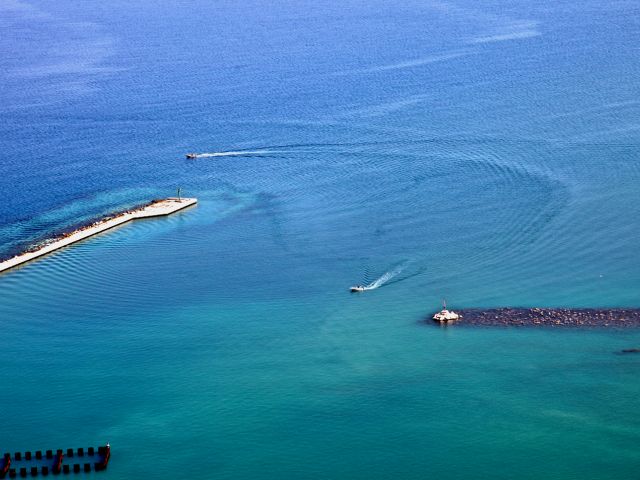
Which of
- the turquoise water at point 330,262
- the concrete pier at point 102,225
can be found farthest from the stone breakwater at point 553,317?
the concrete pier at point 102,225

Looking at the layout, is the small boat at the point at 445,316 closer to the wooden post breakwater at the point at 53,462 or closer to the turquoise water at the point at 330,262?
the turquoise water at the point at 330,262

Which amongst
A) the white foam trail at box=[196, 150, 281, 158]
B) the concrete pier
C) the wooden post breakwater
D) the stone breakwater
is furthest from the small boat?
the white foam trail at box=[196, 150, 281, 158]

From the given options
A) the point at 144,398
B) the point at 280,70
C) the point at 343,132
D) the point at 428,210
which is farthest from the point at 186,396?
the point at 280,70

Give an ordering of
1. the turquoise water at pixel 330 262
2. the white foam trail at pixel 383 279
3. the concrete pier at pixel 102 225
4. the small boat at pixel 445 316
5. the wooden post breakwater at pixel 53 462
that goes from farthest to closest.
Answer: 1. the concrete pier at pixel 102 225
2. the white foam trail at pixel 383 279
3. the small boat at pixel 445 316
4. the turquoise water at pixel 330 262
5. the wooden post breakwater at pixel 53 462

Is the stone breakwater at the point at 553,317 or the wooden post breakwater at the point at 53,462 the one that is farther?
the stone breakwater at the point at 553,317

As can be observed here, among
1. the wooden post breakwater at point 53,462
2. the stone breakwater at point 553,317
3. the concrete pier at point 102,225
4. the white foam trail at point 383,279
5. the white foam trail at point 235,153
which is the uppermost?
the white foam trail at point 235,153

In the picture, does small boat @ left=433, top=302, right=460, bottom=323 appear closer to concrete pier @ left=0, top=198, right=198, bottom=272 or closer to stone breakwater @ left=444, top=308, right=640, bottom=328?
stone breakwater @ left=444, top=308, right=640, bottom=328

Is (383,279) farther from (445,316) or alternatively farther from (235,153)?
(235,153)

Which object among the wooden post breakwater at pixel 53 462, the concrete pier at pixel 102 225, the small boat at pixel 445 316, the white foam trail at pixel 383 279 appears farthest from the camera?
the concrete pier at pixel 102 225
